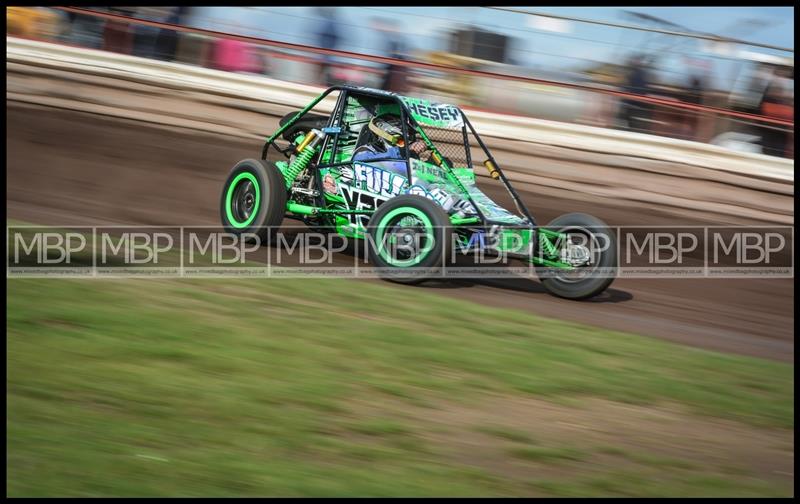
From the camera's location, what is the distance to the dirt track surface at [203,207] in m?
7.26

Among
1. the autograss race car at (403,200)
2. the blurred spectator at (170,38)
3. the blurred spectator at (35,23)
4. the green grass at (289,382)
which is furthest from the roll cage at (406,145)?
the blurred spectator at (35,23)

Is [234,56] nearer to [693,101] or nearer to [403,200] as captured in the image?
[693,101]

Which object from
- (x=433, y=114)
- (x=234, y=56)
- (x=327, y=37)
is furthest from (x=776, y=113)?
(x=234, y=56)

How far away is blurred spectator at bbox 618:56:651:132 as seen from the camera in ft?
38.9

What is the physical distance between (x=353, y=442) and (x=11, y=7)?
41.4 ft

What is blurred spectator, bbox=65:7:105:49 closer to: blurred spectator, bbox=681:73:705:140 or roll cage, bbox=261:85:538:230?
roll cage, bbox=261:85:538:230

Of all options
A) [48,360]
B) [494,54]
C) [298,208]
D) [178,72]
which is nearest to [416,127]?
[298,208]

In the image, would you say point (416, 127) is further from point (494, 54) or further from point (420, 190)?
point (494, 54)

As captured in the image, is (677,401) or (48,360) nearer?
(48,360)

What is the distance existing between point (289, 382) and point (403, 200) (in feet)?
8.91

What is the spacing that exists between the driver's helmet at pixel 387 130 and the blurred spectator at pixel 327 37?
546 cm

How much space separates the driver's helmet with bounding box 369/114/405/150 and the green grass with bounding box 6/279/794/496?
1.40m

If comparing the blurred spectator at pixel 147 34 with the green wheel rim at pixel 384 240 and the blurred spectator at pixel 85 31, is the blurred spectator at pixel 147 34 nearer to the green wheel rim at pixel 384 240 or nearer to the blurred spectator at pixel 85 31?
the blurred spectator at pixel 85 31

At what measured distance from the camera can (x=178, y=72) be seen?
13641 mm
